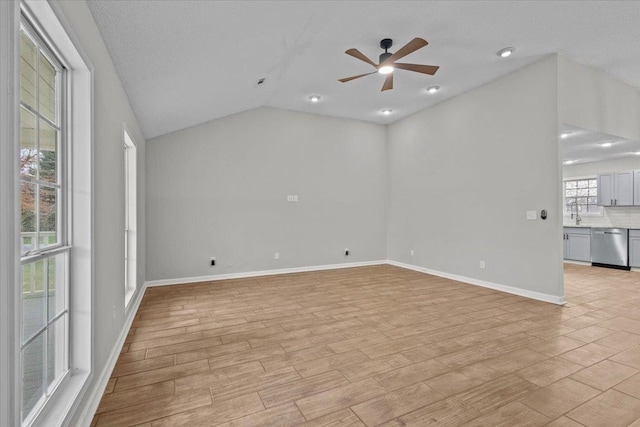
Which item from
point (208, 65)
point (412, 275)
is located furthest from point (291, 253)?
point (208, 65)

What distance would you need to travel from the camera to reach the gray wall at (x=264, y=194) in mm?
5137

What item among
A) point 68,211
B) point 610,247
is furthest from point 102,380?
point 610,247

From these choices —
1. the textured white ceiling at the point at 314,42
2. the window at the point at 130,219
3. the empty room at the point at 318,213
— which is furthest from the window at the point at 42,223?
the window at the point at 130,219

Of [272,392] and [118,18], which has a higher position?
[118,18]

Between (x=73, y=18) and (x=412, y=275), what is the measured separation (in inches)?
216

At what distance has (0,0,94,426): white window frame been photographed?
3.08 ft

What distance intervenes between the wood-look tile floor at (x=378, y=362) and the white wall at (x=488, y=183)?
0.71 metres

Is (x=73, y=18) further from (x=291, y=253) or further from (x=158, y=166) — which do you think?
(x=291, y=253)

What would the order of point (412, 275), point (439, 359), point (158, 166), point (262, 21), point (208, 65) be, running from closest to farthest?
point (439, 359) < point (262, 21) < point (208, 65) < point (158, 166) < point (412, 275)

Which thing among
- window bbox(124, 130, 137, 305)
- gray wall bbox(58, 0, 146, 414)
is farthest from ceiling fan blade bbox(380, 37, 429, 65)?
window bbox(124, 130, 137, 305)

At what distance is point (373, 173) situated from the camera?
6879 millimetres

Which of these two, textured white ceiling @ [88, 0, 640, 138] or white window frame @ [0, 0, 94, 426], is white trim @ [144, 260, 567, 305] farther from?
white window frame @ [0, 0, 94, 426]

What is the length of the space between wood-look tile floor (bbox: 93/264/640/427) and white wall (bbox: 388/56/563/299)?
71cm

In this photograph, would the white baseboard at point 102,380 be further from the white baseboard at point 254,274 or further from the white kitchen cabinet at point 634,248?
the white kitchen cabinet at point 634,248
